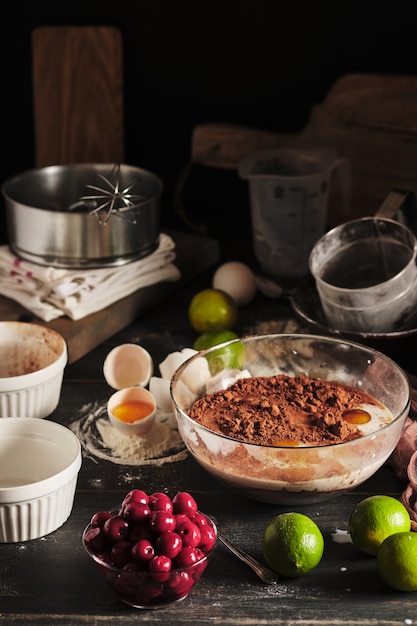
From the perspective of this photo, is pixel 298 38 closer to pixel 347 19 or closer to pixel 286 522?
pixel 347 19

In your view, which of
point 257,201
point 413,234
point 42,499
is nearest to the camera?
point 42,499

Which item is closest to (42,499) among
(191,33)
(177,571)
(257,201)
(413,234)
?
(177,571)

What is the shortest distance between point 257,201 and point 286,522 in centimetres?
101

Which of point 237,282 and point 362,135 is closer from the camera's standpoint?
point 237,282

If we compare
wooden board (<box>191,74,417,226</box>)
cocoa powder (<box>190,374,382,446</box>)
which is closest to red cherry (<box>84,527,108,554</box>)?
cocoa powder (<box>190,374,382,446</box>)

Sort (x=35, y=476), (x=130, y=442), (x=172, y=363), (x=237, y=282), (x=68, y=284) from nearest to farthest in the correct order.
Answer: (x=35, y=476), (x=130, y=442), (x=172, y=363), (x=68, y=284), (x=237, y=282)

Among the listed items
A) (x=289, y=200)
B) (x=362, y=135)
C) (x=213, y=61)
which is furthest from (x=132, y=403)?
(x=213, y=61)

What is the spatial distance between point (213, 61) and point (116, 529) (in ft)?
4.70

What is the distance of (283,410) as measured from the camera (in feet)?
4.51

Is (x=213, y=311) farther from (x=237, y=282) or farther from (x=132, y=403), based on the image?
(x=132, y=403)

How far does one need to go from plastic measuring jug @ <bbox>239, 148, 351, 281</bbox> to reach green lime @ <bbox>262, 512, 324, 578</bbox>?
957 millimetres

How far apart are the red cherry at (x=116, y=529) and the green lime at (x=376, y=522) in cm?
30

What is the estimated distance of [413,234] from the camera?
174cm

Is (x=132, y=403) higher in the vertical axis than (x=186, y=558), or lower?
lower
